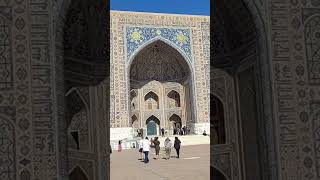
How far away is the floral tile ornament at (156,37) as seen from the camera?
990 inches

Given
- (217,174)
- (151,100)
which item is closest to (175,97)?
(151,100)

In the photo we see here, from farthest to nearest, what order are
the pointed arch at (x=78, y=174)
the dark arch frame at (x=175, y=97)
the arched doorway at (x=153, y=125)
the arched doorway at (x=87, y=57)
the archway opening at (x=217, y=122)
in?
the arched doorway at (x=153, y=125), the dark arch frame at (x=175, y=97), the archway opening at (x=217, y=122), the pointed arch at (x=78, y=174), the arched doorway at (x=87, y=57)

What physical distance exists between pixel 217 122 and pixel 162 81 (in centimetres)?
2342

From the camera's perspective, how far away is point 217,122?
21.6ft

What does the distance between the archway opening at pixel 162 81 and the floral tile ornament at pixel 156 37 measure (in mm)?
732

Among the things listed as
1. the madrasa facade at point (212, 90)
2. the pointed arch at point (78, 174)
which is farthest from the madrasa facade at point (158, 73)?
the pointed arch at point (78, 174)

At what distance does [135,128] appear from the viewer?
30.2m

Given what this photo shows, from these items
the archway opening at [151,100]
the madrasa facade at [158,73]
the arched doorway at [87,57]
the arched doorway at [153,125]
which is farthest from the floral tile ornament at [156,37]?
the arched doorway at [87,57]

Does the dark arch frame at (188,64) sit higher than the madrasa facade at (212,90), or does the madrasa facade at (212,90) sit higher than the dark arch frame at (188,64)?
the dark arch frame at (188,64)

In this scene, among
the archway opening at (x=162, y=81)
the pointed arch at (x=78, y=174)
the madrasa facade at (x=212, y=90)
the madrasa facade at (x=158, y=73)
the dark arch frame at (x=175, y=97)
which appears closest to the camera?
the madrasa facade at (x=212, y=90)

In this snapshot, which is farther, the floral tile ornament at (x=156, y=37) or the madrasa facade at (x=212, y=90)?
the floral tile ornament at (x=156, y=37)

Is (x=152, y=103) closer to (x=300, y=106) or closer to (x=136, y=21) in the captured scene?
(x=136, y=21)

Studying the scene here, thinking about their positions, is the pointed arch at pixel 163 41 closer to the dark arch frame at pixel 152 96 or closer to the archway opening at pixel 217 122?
the dark arch frame at pixel 152 96

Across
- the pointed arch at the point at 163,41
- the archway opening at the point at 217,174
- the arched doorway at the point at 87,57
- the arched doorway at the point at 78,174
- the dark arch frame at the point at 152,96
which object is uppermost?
the pointed arch at the point at 163,41
